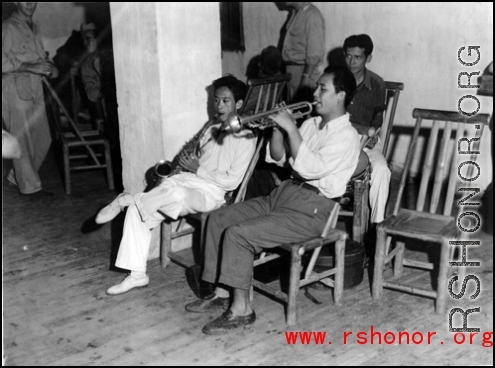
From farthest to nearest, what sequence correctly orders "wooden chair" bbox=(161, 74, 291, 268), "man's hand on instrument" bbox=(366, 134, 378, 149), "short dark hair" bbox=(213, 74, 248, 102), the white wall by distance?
the white wall, "man's hand on instrument" bbox=(366, 134, 378, 149), "short dark hair" bbox=(213, 74, 248, 102), "wooden chair" bbox=(161, 74, 291, 268)

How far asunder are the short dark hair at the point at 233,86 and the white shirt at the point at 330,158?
1.77ft

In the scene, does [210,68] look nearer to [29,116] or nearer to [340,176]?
[340,176]

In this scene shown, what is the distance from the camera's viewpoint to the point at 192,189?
370 cm

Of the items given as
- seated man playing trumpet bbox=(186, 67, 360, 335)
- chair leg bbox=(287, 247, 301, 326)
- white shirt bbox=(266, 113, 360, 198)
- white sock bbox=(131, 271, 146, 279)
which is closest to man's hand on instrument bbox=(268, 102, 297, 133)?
seated man playing trumpet bbox=(186, 67, 360, 335)

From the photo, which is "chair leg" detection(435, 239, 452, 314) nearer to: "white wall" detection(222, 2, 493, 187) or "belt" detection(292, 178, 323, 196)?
"belt" detection(292, 178, 323, 196)

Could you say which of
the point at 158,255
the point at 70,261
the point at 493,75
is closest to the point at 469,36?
the point at 493,75

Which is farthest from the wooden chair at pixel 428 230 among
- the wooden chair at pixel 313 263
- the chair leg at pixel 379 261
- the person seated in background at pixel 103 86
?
the person seated in background at pixel 103 86

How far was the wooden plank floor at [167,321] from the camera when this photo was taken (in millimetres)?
2969

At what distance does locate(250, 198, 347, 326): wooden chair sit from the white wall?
7.67 ft

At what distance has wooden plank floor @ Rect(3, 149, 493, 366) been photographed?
9.74 feet

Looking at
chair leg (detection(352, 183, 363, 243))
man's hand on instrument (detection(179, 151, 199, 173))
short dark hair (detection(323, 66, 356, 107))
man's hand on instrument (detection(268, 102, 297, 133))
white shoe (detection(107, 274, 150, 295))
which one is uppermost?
short dark hair (detection(323, 66, 356, 107))

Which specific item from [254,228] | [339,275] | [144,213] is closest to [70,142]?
[144,213]

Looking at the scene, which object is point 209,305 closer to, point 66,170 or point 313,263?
point 313,263

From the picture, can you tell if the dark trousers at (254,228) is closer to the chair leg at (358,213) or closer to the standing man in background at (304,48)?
the chair leg at (358,213)
